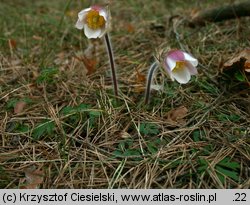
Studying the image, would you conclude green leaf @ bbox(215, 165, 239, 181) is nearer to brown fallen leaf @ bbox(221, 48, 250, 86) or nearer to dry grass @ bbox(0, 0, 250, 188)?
dry grass @ bbox(0, 0, 250, 188)

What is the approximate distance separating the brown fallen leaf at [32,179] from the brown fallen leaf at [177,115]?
0.63 metres

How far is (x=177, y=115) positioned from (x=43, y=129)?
627mm

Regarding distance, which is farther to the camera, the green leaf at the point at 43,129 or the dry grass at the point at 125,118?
the green leaf at the point at 43,129

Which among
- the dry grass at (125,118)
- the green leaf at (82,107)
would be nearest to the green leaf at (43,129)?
the dry grass at (125,118)

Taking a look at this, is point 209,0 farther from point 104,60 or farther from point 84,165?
point 84,165

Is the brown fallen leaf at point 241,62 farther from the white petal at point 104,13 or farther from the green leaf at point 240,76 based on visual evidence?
the white petal at point 104,13

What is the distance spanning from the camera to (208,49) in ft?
7.79

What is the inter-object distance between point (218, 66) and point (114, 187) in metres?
0.98

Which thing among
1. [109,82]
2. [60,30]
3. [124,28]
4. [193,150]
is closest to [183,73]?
[193,150]

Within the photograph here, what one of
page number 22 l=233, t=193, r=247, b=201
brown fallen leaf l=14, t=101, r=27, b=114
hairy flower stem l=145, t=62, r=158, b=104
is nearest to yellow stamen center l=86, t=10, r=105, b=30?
hairy flower stem l=145, t=62, r=158, b=104

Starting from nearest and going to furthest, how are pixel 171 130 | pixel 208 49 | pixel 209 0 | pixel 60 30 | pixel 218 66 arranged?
pixel 171 130 → pixel 218 66 → pixel 208 49 → pixel 60 30 → pixel 209 0

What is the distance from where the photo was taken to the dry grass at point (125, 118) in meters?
1.56

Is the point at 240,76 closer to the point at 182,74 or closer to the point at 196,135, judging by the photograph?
the point at 182,74

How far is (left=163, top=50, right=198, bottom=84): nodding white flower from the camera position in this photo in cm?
174
